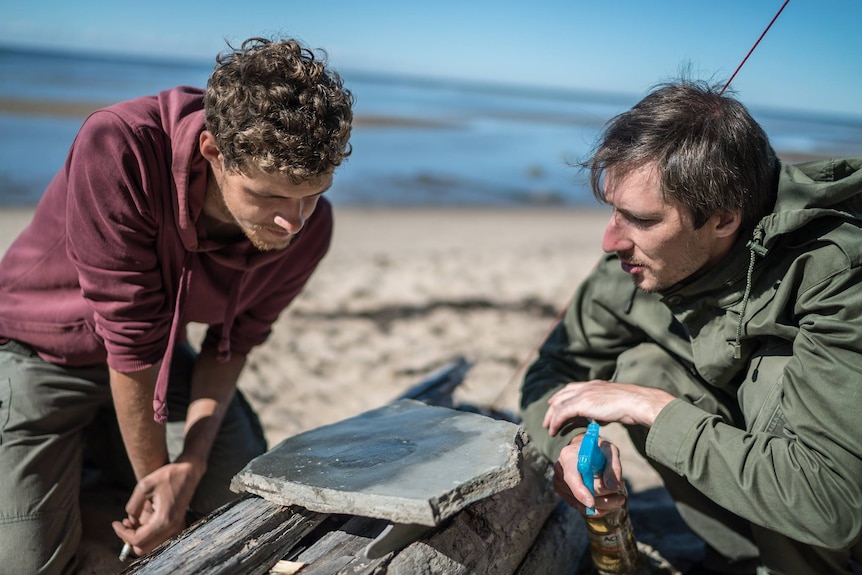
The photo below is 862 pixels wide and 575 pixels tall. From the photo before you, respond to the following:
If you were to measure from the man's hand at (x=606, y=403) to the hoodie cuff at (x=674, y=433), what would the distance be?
0.14ft

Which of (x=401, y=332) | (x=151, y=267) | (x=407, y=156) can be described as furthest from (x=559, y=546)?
(x=407, y=156)

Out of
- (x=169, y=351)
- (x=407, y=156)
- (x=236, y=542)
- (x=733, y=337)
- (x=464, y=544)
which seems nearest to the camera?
(x=236, y=542)

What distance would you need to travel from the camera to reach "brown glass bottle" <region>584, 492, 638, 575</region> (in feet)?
7.45

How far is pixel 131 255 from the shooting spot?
2.31 meters

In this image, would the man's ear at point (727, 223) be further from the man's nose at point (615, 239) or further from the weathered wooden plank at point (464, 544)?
the weathered wooden plank at point (464, 544)

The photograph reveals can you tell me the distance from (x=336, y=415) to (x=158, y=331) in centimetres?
163

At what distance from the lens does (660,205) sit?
2152mm

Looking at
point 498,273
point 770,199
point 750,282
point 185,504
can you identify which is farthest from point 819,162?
point 498,273

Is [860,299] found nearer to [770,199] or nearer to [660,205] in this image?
[770,199]

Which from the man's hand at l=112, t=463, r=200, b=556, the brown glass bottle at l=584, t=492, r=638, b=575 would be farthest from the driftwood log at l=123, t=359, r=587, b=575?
the man's hand at l=112, t=463, r=200, b=556

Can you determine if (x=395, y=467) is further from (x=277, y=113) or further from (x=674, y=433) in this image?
(x=277, y=113)

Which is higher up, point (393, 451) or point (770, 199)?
point (770, 199)

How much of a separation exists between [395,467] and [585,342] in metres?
1.03

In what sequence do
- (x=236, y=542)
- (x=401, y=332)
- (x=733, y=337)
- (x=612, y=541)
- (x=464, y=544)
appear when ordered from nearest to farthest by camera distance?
(x=236, y=542) → (x=464, y=544) → (x=733, y=337) → (x=612, y=541) → (x=401, y=332)
